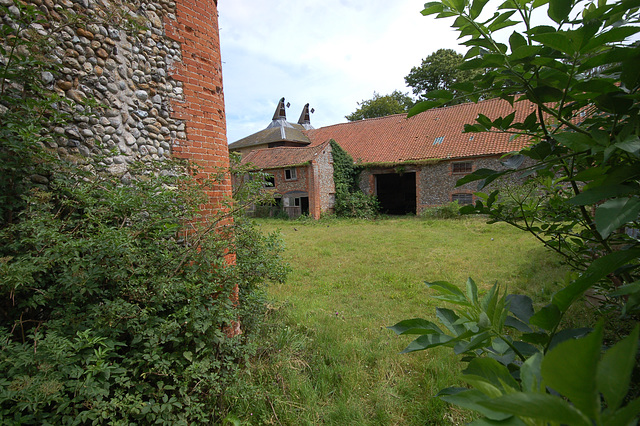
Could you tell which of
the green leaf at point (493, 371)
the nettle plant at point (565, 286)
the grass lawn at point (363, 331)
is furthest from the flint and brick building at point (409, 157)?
the green leaf at point (493, 371)

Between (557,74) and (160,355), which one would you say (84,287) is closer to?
(160,355)

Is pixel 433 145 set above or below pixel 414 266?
above

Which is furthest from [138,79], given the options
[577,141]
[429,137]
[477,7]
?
[429,137]

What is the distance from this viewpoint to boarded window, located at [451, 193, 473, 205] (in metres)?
17.5

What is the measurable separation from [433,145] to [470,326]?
67.6 feet

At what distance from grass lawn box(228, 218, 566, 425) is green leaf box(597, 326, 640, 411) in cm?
311

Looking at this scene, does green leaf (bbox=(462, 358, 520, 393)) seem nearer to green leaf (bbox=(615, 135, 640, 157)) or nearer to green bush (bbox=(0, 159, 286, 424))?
green leaf (bbox=(615, 135, 640, 157))

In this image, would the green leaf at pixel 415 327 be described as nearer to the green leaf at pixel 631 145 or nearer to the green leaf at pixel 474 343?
the green leaf at pixel 474 343

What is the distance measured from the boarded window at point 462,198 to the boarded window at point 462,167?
1.36m

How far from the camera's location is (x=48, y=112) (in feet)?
9.44

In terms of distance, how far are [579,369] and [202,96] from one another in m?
4.49

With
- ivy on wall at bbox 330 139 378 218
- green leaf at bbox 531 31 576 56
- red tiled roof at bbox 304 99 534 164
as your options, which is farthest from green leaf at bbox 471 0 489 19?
ivy on wall at bbox 330 139 378 218

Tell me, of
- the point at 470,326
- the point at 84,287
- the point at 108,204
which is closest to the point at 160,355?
the point at 84,287

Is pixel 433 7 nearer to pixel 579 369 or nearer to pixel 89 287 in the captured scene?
pixel 579 369
